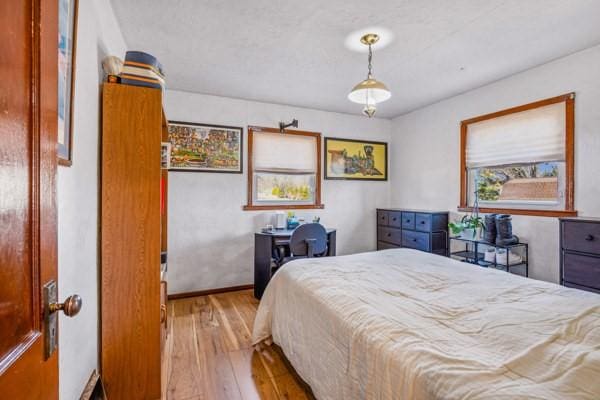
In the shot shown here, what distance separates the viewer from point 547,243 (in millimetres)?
2797

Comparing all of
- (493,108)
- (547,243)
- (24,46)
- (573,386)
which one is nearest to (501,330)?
(573,386)

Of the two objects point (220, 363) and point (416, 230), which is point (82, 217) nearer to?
point (220, 363)

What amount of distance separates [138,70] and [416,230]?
11.1 ft

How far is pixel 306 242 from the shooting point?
328 centimetres

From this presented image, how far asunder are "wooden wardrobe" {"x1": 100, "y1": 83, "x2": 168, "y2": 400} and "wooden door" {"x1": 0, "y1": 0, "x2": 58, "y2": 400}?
3.20ft

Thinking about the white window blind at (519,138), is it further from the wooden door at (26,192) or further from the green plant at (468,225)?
the wooden door at (26,192)

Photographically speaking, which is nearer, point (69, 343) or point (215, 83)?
point (69, 343)

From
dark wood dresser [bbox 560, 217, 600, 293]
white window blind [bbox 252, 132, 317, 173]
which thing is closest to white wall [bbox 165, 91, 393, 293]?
white window blind [bbox 252, 132, 317, 173]

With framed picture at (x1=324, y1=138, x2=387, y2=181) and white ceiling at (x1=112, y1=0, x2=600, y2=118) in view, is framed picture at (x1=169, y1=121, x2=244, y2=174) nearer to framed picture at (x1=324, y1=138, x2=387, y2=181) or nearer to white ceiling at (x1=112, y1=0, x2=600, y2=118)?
white ceiling at (x1=112, y1=0, x2=600, y2=118)

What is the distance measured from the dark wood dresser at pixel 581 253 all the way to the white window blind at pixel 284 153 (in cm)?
282

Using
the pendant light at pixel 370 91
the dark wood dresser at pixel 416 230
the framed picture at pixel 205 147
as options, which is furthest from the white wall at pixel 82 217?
the dark wood dresser at pixel 416 230

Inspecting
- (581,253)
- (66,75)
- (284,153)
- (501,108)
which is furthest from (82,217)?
(501,108)

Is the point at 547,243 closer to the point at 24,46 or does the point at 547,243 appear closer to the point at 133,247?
the point at 133,247

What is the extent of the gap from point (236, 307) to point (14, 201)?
2922 millimetres
